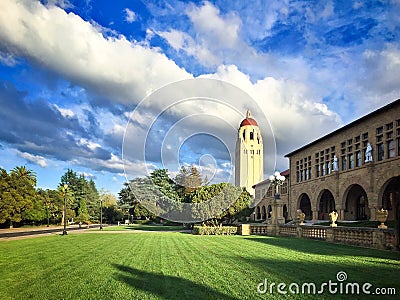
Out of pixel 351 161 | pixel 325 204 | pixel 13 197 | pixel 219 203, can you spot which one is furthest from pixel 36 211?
pixel 351 161

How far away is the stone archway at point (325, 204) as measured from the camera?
149ft

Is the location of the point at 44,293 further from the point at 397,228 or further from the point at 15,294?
the point at 397,228

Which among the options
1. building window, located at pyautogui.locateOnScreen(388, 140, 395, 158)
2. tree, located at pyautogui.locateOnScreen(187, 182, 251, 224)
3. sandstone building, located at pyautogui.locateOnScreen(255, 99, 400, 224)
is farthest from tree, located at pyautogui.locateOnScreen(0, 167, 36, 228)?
building window, located at pyautogui.locateOnScreen(388, 140, 395, 158)

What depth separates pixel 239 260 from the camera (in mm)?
13383

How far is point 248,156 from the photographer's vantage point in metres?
87.2

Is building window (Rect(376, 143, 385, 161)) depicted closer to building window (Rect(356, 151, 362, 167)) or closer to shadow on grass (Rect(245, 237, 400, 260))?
building window (Rect(356, 151, 362, 167))

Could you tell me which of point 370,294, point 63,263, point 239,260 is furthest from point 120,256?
point 370,294

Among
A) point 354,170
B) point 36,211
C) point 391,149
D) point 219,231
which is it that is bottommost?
point 219,231

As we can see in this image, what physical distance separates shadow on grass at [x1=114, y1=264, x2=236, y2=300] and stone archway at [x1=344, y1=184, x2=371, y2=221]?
106 ft

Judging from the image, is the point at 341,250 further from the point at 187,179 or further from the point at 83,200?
the point at 83,200

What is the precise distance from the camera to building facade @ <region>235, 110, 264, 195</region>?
85.6 metres

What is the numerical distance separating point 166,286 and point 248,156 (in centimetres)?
7932

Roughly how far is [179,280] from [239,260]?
4403 mm

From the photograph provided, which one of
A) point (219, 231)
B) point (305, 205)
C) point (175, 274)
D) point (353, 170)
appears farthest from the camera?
point (305, 205)
